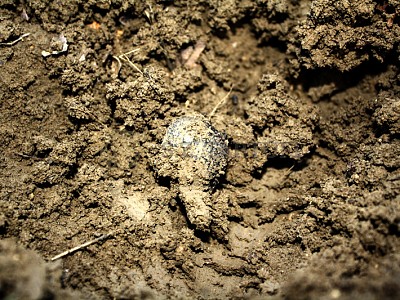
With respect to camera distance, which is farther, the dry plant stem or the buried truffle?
the dry plant stem

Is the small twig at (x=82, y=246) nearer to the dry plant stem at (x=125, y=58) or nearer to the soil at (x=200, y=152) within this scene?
the soil at (x=200, y=152)

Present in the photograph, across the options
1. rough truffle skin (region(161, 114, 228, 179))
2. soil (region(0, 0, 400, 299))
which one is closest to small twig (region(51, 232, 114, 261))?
soil (region(0, 0, 400, 299))

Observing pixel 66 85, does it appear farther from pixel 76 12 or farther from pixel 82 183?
pixel 82 183

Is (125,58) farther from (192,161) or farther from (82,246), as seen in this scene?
(82,246)

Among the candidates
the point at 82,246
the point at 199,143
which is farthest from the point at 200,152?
the point at 82,246

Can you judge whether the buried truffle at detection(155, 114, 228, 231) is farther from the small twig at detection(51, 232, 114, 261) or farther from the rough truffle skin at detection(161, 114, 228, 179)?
the small twig at detection(51, 232, 114, 261)

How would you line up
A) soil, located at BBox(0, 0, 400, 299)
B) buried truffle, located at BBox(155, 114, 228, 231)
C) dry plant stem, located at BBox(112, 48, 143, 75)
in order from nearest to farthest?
soil, located at BBox(0, 0, 400, 299) < buried truffle, located at BBox(155, 114, 228, 231) < dry plant stem, located at BBox(112, 48, 143, 75)

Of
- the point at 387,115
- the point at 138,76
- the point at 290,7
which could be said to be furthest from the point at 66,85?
the point at 387,115
